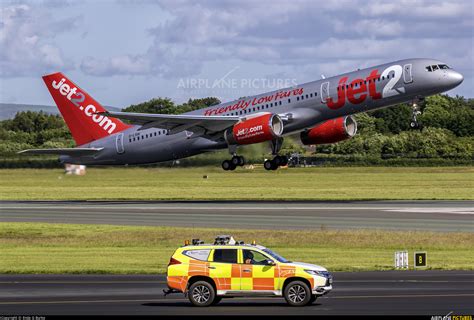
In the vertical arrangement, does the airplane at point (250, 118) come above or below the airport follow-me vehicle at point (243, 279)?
above

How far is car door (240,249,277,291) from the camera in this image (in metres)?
26.2

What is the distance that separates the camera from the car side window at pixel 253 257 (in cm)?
2647

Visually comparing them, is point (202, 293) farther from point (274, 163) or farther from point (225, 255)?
point (274, 163)

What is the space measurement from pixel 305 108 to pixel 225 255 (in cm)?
3701

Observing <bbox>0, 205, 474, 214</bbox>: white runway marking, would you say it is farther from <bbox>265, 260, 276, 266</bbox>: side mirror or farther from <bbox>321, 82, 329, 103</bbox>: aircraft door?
<bbox>265, 260, 276, 266</bbox>: side mirror

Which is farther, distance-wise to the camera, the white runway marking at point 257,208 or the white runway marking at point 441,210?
the white runway marking at point 257,208

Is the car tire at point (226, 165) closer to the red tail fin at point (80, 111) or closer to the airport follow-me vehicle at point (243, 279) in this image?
the red tail fin at point (80, 111)

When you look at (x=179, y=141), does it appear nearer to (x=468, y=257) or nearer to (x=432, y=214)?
(x=432, y=214)

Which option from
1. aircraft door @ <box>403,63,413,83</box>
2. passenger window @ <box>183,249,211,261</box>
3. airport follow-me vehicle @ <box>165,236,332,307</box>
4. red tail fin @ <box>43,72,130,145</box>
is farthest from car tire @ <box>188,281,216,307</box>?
red tail fin @ <box>43,72,130,145</box>

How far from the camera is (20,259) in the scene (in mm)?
41625

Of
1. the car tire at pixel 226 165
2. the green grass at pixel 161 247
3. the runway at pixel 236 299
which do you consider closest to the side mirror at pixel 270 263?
the runway at pixel 236 299

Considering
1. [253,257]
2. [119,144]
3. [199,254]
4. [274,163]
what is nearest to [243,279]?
[253,257]

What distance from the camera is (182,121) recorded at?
6394 centimetres

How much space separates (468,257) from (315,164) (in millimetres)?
73245
